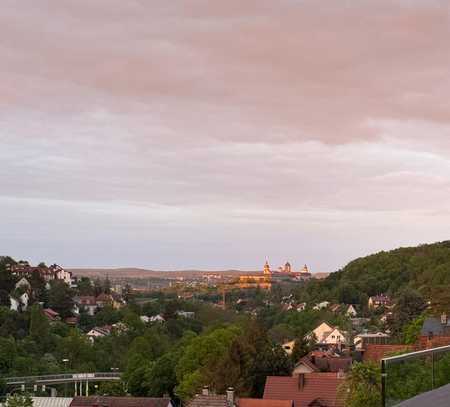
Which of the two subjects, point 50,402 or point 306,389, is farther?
point 50,402

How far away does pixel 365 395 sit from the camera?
24.4 m

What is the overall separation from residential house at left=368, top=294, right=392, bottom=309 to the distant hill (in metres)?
1.95

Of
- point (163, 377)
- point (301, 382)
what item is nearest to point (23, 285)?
point (163, 377)

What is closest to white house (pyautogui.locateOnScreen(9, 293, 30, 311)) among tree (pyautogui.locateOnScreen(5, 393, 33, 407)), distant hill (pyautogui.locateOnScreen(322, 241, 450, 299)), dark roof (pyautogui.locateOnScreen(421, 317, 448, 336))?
distant hill (pyautogui.locateOnScreen(322, 241, 450, 299))

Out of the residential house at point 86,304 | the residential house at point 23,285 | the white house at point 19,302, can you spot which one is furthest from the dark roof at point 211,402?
the residential house at point 86,304

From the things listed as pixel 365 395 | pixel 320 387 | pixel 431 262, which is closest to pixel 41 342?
pixel 320 387

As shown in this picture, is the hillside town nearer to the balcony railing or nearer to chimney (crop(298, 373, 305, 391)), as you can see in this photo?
chimney (crop(298, 373, 305, 391))

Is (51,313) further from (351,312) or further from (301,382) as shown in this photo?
(301,382)

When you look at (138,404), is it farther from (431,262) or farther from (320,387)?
(431,262)

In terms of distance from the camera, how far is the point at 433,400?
14.7ft

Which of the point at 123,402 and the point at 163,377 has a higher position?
the point at 123,402

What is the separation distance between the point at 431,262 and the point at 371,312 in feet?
62.6

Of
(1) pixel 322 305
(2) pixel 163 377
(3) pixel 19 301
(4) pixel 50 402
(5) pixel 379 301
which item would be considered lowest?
(4) pixel 50 402

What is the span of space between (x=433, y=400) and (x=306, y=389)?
1237 inches
